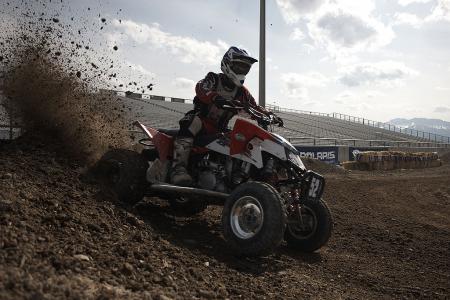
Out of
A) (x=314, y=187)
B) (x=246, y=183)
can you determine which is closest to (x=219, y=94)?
(x=246, y=183)

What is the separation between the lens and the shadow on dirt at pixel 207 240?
4.53 m

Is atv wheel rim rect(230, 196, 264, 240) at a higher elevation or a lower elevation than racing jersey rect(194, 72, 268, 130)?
lower

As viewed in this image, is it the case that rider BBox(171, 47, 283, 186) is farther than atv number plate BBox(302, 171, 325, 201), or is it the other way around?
rider BBox(171, 47, 283, 186)

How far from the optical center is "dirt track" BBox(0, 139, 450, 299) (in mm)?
2922

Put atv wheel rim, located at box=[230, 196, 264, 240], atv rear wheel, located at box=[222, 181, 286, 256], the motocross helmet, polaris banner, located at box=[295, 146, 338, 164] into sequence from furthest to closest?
polaris banner, located at box=[295, 146, 338, 164] < the motocross helmet < atv wheel rim, located at box=[230, 196, 264, 240] < atv rear wheel, located at box=[222, 181, 286, 256]

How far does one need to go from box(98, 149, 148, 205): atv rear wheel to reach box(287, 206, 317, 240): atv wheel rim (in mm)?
2128

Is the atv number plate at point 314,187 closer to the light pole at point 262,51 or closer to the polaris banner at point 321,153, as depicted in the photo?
the light pole at point 262,51

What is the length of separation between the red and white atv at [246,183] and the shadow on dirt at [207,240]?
0.16 m

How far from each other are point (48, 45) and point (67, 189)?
3.25 m

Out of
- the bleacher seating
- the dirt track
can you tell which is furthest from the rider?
the bleacher seating

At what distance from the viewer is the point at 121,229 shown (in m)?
4.46

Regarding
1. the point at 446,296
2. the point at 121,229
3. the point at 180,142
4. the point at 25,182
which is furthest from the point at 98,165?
the point at 446,296

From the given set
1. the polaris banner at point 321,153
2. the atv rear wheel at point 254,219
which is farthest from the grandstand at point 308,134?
the atv rear wheel at point 254,219

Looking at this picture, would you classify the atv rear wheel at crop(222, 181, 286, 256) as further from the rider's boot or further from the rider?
the rider's boot
